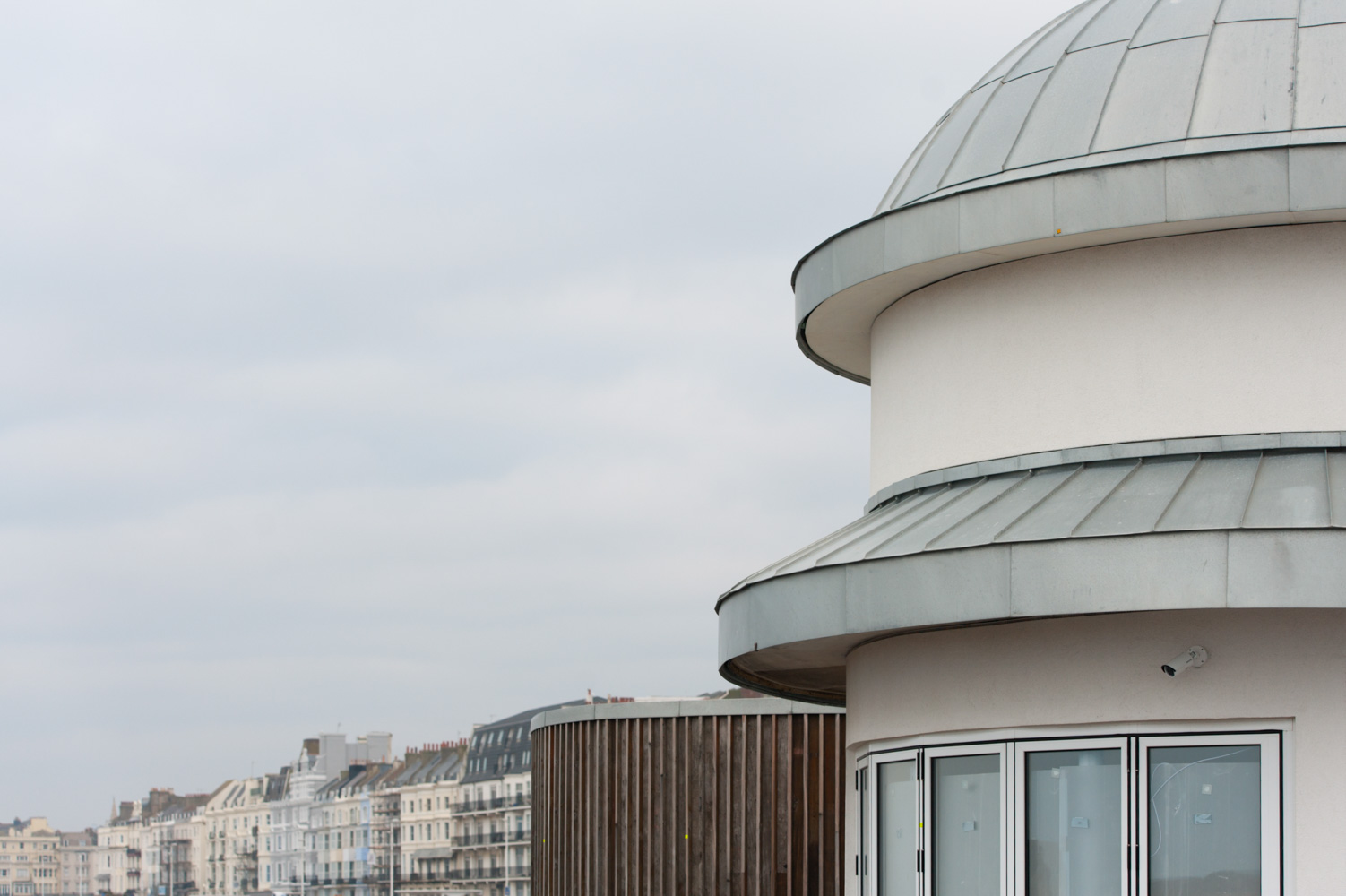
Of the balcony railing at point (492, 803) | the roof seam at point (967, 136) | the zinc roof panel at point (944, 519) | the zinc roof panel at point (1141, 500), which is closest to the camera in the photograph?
the zinc roof panel at point (1141, 500)

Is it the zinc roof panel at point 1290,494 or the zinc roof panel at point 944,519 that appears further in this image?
the zinc roof panel at point 944,519

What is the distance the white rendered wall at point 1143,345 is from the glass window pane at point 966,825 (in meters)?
2.17

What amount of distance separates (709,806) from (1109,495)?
8.71 m

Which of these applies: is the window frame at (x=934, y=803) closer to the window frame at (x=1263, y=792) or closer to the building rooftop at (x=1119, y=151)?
the window frame at (x=1263, y=792)

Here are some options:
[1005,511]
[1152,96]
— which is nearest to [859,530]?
[1005,511]

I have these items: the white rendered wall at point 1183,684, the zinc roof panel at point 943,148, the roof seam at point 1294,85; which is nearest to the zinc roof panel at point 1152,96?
the roof seam at point 1294,85

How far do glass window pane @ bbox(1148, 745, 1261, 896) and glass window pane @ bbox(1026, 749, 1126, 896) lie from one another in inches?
9.6

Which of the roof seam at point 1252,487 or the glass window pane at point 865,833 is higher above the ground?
the roof seam at point 1252,487

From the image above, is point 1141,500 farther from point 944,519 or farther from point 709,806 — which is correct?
point 709,806

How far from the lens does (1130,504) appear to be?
9211 mm

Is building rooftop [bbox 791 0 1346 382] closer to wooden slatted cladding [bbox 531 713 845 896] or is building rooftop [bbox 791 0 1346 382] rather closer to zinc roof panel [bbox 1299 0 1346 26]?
zinc roof panel [bbox 1299 0 1346 26]

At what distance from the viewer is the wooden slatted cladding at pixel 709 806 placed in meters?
16.4

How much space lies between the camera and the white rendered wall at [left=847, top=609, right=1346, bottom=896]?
8.64 metres

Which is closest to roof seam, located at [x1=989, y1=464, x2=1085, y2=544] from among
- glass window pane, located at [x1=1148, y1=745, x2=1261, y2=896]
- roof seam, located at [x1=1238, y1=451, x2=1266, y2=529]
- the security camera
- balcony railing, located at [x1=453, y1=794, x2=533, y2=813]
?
roof seam, located at [x1=1238, y1=451, x2=1266, y2=529]
